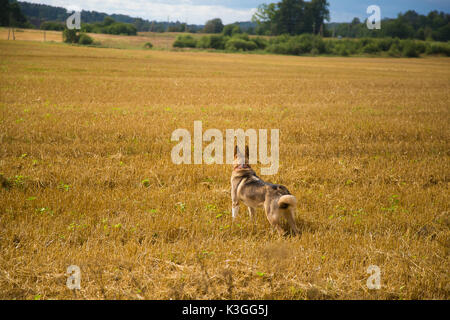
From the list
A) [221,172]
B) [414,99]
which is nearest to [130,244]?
[221,172]

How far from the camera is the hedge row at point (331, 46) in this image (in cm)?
8969

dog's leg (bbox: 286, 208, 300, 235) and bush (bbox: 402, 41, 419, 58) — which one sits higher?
bush (bbox: 402, 41, 419, 58)

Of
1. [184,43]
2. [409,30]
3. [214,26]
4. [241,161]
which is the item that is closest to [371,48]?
[409,30]

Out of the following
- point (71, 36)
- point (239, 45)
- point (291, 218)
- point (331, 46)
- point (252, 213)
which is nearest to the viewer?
point (291, 218)

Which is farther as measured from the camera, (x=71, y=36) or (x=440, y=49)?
(x=440, y=49)

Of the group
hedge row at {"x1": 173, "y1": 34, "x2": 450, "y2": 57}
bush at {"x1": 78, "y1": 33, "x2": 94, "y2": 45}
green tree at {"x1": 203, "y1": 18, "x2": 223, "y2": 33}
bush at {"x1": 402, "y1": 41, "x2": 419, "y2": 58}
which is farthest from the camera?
green tree at {"x1": 203, "y1": 18, "x2": 223, "y2": 33}

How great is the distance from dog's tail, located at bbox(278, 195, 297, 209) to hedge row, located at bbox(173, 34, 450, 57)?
317 ft

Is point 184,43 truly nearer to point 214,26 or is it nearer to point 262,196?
point 214,26

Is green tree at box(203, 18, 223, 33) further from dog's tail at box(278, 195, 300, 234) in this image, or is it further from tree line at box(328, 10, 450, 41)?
dog's tail at box(278, 195, 300, 234)

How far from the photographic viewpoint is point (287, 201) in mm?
4637

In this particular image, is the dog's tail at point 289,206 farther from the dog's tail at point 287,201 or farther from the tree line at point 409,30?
the tree line at point 409,30

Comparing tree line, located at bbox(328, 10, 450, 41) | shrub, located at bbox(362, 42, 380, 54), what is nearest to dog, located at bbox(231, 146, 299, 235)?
shrub, located at bbox(362, 42, 380, 54)

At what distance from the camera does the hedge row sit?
8969 cm

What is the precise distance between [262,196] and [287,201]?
24.3 inches
